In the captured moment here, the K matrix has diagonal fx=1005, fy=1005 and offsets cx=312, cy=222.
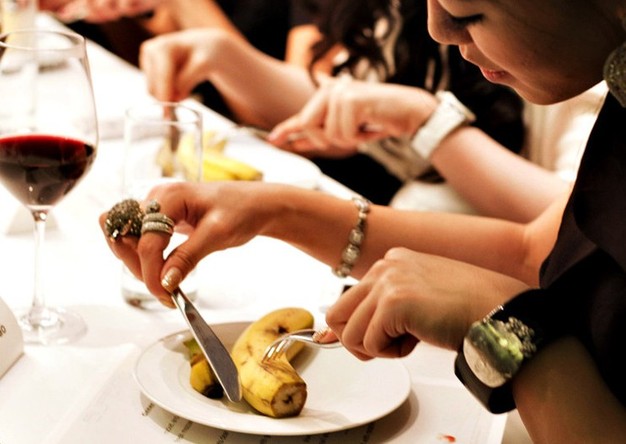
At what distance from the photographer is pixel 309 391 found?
0.94 meters

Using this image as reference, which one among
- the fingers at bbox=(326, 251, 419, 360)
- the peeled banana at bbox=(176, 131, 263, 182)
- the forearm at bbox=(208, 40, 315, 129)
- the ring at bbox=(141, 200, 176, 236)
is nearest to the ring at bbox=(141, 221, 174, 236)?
the ring at bbox=(141, 200, 176, 236)

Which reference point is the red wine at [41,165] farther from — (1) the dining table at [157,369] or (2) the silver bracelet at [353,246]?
(2) the silver bracelet at [353,246]

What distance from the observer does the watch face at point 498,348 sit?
766 mm

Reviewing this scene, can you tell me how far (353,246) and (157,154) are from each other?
0.99 ft

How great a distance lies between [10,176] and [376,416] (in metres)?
0.45

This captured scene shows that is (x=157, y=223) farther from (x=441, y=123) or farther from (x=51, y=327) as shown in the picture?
(x=441, y=123)

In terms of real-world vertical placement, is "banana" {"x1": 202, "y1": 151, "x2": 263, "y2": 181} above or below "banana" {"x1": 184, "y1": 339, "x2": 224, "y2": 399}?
below

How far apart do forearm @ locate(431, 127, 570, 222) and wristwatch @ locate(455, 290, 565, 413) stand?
2.91 feet

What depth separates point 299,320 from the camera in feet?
3.32

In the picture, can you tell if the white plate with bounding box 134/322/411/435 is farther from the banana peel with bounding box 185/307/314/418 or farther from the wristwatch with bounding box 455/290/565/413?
the wristwatch with bounding box 455/290/565/413

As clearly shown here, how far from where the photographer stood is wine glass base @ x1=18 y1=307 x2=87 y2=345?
1.04 m

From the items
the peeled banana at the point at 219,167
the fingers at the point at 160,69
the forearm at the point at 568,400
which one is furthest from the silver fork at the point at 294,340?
the fingers at the point at 160,69

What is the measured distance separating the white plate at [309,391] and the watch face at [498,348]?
0.14 meters

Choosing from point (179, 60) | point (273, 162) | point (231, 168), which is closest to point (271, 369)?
point (231, 168)
